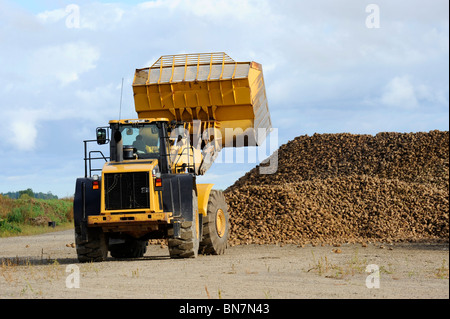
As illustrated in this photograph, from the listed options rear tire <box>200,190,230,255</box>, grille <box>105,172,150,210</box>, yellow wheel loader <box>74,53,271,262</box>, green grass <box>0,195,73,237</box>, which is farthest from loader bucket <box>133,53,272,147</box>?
green grass <box>0,195,73,237</box>

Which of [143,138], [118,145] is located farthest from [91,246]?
[143,138]

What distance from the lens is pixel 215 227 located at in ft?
50.0

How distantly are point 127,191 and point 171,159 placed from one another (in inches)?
63.4

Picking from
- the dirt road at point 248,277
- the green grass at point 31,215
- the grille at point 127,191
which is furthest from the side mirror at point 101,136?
the green grass at point 31,215

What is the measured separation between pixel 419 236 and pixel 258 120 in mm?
6801

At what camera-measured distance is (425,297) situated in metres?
8.49

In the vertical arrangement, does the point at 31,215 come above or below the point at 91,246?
below

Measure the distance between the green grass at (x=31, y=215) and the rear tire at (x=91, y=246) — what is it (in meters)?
15.5

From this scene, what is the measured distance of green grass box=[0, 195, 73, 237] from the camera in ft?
98.0

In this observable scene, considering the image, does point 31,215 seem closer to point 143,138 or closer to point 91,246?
point 91,246

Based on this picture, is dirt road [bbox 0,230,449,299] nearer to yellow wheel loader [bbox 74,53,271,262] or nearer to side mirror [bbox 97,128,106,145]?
yellow wheel loader [bbox 74,53,271,262]

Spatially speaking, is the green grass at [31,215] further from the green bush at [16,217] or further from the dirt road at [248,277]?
the dirt road at [248,277]

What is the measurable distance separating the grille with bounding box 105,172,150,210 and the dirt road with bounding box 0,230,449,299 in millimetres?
1313
